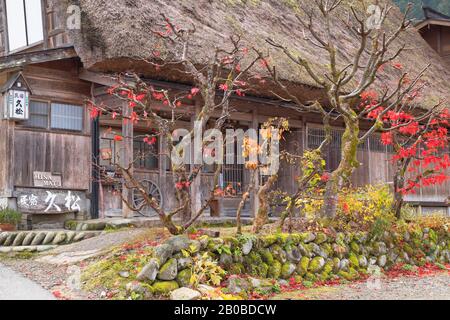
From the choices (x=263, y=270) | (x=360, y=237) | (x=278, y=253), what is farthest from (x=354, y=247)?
(x=263, y=270)

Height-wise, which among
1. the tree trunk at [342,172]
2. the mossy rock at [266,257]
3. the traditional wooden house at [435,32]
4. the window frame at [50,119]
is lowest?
the mossy rock at [266,257]

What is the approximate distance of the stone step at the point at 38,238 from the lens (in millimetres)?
8656

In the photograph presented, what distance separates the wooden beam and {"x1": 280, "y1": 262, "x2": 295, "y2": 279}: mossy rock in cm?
587

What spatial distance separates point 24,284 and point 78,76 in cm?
545

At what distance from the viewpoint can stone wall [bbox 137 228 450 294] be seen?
5.98 meters

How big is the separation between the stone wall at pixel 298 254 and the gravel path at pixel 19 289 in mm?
1123

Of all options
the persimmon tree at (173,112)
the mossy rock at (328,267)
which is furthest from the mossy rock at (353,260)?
the persimmon tree at (173,112)

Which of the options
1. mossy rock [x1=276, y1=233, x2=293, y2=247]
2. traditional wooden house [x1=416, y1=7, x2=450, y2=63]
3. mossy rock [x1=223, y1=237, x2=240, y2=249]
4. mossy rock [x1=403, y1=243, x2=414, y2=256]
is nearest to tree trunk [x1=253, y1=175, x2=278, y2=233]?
mossy rock [x1=276, y1=233, x2=293, y2=247]

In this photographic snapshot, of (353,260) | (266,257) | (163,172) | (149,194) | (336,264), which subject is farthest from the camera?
(149,194)

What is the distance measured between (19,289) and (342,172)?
501 centimetres

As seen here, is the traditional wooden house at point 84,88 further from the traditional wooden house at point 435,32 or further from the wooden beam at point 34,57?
the traditional wooden house at point 435,32

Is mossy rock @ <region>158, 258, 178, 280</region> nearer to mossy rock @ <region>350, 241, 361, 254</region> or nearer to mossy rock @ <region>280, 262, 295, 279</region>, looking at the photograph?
mossy rock @ <region>280, 262, 295, 279</region>

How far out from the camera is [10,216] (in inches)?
377

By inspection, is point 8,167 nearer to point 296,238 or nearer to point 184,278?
point 184,278
